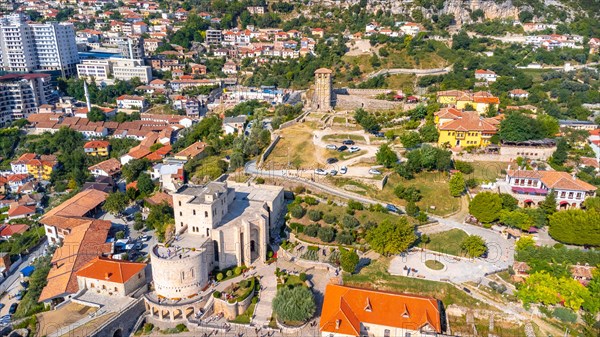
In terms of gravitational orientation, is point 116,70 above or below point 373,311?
above

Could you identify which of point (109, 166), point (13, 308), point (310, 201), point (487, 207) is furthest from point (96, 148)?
point (487, 207)

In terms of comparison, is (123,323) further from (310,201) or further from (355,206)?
(355,206)

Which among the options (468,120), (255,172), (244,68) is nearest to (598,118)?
(468,120)

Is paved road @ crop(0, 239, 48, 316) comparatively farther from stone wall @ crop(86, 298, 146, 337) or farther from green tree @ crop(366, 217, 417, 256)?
green tree @ crop(366, 217, 417, 256)

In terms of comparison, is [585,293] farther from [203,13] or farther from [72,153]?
[203,13]

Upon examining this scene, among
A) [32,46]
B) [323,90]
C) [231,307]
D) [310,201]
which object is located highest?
[32,46]

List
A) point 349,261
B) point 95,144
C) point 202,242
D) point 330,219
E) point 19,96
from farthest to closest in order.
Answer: point 19,96, point 95,144, point 330,219, point 202,242, point 349,261

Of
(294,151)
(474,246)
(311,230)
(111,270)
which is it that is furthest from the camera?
(294,151)
